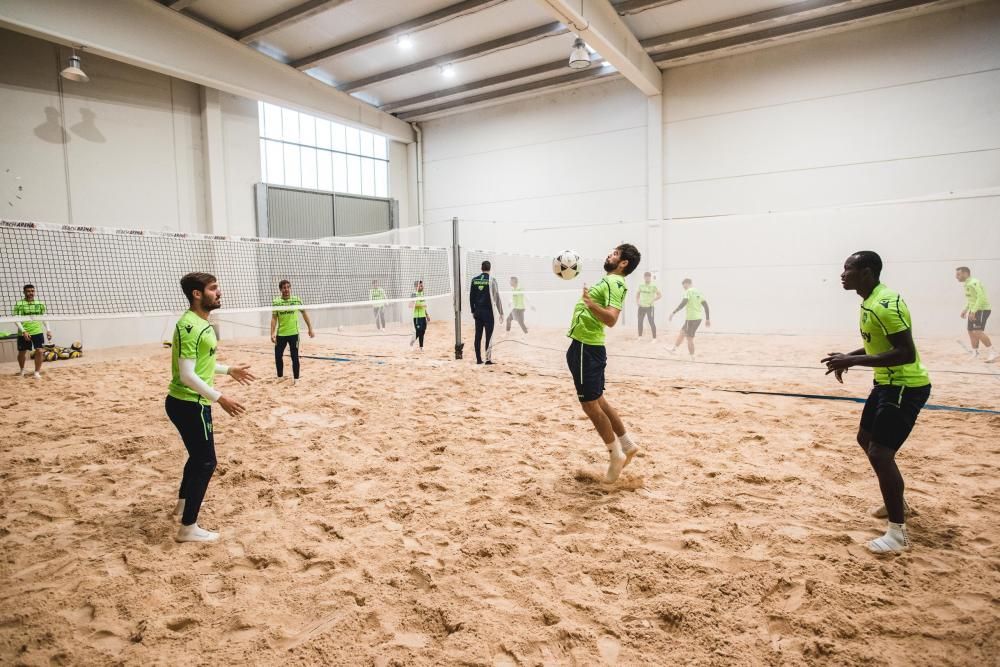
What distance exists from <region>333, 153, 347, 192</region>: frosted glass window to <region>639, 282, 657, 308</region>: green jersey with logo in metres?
11.1

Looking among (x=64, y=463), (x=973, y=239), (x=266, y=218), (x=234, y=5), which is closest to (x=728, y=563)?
(x=64, y=463)

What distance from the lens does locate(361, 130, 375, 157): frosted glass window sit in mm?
17312

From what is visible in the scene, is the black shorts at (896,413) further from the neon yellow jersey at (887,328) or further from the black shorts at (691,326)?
the black shorts at (691,326)

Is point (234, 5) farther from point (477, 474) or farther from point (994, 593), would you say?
point (994, 593)

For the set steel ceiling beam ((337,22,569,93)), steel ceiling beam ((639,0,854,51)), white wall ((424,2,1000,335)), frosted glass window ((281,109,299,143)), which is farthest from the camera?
frosted glass window ((281,109,299,143))

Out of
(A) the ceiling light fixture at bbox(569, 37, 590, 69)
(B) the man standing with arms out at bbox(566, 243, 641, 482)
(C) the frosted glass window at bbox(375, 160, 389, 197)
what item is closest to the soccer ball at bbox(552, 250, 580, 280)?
(B) the man standing with arms out at bbox(566, 243, 641, 482)

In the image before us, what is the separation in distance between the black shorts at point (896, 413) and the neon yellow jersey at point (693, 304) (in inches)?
225

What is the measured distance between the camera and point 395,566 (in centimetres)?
279

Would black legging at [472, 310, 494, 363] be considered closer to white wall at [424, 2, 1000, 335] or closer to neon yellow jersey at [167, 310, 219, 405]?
white wall at [424, 2, 1000, 335]

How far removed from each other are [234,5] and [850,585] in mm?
14019

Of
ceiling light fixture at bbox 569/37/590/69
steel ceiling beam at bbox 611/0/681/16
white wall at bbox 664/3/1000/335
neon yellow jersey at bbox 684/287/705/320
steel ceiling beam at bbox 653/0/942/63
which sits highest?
steel ceiling beam at bbox 611/0/681/16

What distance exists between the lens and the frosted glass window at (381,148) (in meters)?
17.7

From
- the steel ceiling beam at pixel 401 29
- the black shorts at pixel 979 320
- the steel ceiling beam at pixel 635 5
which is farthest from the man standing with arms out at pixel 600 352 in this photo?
the steel ceiling beam at pixel 401 29

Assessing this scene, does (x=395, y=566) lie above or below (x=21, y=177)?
below
